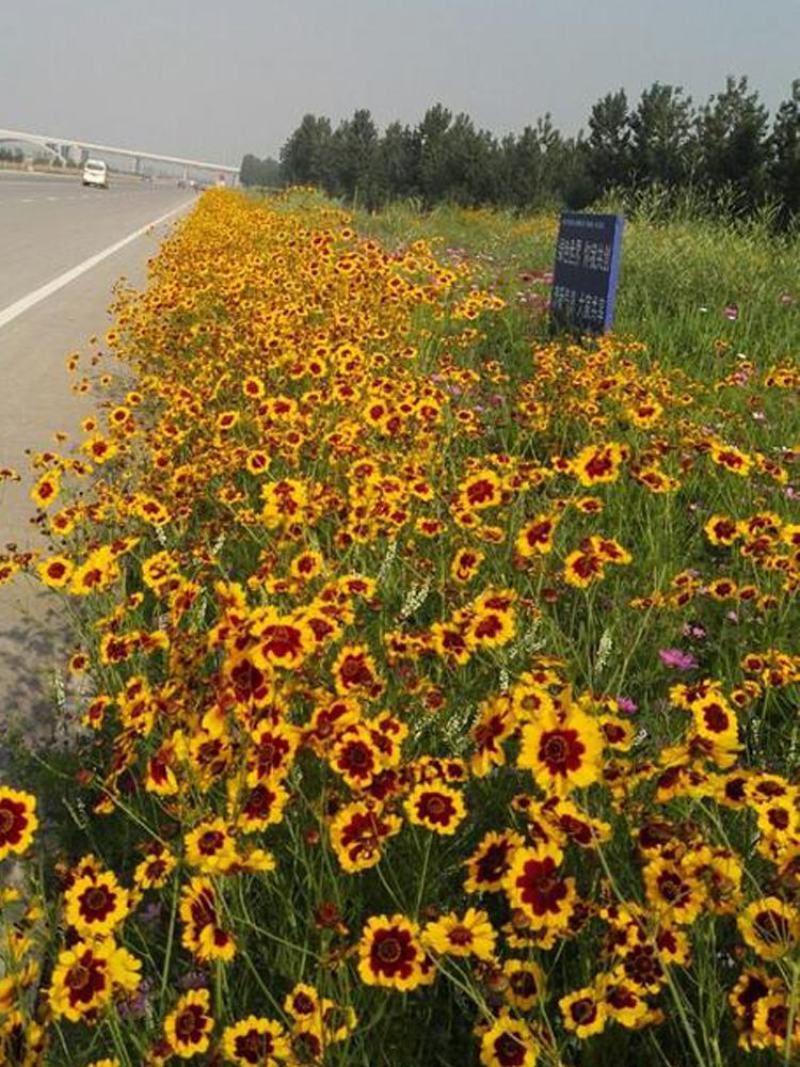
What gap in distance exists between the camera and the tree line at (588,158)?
22297 millimetres

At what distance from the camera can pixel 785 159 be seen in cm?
2197

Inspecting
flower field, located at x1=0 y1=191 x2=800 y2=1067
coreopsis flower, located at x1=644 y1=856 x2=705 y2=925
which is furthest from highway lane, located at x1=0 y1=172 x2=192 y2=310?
coreopsis flower, located at x1=644 y1=856 x2=705 y2=925

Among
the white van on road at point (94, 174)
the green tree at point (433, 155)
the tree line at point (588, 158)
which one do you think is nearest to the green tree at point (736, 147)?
the tree line at point (588, 158)

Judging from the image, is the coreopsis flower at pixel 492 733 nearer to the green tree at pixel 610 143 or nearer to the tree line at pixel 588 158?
the tree line at pixel 588 158

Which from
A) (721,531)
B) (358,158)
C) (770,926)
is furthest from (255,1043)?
(358,158)

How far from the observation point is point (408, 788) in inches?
58.8

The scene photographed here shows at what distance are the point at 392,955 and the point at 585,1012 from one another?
0.85ft

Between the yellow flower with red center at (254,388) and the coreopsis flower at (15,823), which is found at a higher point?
the yellow flower with red center at (254,388)

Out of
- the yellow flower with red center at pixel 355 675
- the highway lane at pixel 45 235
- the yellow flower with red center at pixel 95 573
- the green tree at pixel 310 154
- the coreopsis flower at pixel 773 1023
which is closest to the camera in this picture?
the coreopsis flower at pixel 773 1023

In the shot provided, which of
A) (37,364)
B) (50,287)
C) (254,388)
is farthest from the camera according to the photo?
A: (50,287)

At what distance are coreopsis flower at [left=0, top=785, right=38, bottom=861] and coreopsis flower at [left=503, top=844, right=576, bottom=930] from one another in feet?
2.18

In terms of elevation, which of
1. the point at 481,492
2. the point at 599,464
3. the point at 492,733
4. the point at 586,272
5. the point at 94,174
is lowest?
Result: the point at 492,733

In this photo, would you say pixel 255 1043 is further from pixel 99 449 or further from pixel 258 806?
pixel 99 449

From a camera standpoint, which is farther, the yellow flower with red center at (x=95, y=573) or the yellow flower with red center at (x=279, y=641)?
the yellow flower with red center at (x=95, y=573)
